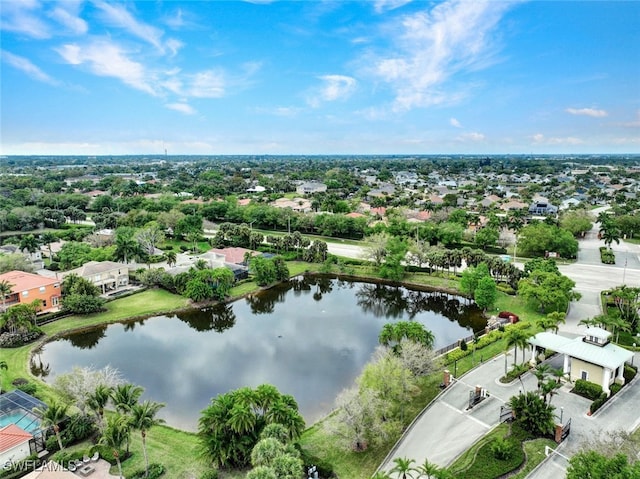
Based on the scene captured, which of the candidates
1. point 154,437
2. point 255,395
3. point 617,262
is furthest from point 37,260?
point 617,262

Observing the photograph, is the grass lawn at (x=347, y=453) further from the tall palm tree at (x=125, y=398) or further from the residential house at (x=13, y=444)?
the residential house at (x=13, y=444)

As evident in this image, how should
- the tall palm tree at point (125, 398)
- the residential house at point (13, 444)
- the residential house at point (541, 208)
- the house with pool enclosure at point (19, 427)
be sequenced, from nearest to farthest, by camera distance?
the tall palm tree at point (125, 398), the residential house at point (13, 444), the house with pool enclosure at point (19, 427), the residential house at point (541, 208)

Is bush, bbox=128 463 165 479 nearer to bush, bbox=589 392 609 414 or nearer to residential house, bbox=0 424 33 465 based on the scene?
residential house, bbox=0 424 33 465

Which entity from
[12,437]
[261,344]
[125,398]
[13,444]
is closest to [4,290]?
[12,437]

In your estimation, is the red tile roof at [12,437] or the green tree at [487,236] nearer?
the red tile roof at [12,437]

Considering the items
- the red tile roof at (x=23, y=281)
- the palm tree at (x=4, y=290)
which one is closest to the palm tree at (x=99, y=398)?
the palm tree at (x=4, y=290)

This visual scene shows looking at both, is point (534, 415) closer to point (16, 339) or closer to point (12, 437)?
point (12, 437)
